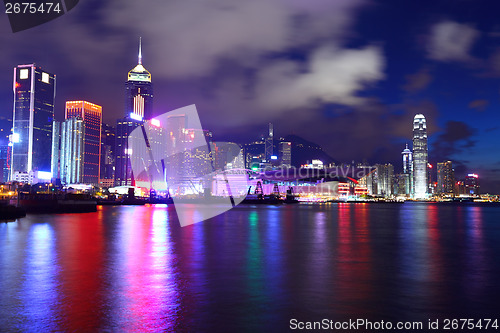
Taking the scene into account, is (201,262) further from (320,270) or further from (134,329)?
(134,329)

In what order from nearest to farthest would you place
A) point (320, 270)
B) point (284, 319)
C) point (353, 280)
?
point (284, 319) < point (353, 280) < point (320, 270)

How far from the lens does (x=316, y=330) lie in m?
9.20

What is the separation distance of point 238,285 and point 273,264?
4718mm

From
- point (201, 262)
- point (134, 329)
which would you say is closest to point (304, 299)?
point (134, 329)

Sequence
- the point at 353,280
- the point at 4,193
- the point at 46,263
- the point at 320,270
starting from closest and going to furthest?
the point at 353,280 < the point at 320,270 < the point at 46,263 < the point at 4,193

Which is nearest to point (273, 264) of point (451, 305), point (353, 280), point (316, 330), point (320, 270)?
point (320, 270)

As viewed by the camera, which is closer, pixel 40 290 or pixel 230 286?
pixel 40 290

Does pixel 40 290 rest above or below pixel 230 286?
above

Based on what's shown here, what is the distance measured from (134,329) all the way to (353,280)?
8721 mm

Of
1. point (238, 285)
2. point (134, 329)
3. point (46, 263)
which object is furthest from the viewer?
point (46, 263)

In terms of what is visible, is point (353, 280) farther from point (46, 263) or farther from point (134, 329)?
point (46, 263)

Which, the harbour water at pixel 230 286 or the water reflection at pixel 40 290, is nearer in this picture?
the water reflection at pixel 40 290

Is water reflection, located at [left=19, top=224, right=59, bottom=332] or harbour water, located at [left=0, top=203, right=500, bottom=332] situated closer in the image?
water reflection, located at [left=19, top=224, right=59, bottom=332]

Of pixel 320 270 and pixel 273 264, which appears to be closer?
pixel 320 270
